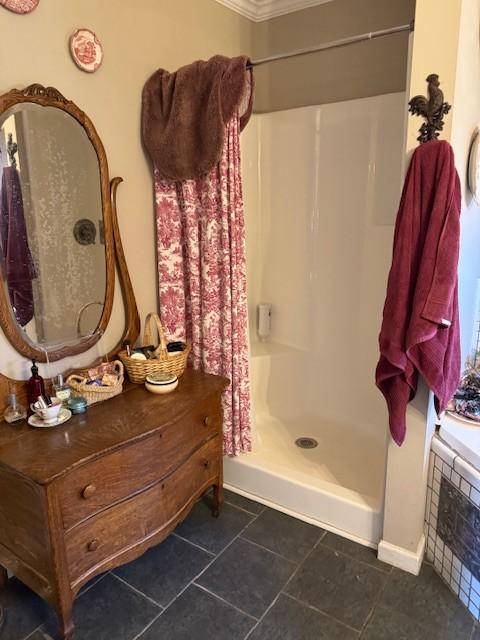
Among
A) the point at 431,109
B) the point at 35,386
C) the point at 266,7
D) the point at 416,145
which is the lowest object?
the point at 35,386

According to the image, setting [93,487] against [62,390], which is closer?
[93,487]

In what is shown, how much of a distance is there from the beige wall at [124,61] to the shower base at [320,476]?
0.95 metres

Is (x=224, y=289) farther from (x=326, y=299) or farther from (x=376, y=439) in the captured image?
(x=376, y=439)

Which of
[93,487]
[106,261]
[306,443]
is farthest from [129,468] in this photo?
[306,443]

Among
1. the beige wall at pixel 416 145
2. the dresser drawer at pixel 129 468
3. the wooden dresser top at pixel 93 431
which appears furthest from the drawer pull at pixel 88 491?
the beige wall at pixel 416 145

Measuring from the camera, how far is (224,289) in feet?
6.73

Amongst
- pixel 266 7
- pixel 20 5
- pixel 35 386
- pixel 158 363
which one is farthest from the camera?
pixel 266 7

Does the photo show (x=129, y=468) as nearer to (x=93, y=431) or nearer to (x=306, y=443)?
(x=93, y=431)

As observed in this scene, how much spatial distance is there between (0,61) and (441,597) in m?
2.41

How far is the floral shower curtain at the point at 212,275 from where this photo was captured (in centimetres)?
198

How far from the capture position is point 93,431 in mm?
1520

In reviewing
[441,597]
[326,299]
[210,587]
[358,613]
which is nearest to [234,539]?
[210,587]

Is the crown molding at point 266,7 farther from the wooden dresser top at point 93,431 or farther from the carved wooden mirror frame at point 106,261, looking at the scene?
the wooden dresser top at point 93,431

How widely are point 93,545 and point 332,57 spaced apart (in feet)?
8.38
